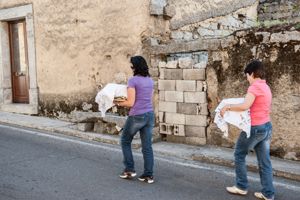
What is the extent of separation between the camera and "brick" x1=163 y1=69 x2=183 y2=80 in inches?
268

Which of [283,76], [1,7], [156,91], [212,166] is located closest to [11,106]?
[1,7]

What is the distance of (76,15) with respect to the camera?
28.9ft

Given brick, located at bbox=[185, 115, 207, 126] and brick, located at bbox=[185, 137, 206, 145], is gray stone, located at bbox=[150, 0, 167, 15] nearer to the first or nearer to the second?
brick, located at bbox=[185, 115, 207, 126]

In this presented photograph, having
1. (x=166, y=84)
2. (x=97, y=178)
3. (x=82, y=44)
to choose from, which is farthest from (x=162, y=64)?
(x=97, y=178)

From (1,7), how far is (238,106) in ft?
29.4

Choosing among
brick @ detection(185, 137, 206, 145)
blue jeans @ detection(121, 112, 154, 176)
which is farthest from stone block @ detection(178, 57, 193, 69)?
blue jeans @ detection(121, 112, 154, 176)

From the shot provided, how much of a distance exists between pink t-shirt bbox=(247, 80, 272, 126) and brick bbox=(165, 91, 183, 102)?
2853 millimetres

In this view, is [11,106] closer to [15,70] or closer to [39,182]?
[15,70]

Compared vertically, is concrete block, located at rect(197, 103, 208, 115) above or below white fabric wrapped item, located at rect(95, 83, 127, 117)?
below

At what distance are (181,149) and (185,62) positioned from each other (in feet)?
5.11

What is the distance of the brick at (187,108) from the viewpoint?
6.64 metres

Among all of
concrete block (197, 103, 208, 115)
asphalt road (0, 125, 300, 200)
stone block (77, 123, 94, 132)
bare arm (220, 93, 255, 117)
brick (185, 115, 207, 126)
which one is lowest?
asphalt road (0, 125, 300, 200)

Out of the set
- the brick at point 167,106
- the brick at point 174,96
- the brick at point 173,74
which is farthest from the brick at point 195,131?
the brick at point 173,74

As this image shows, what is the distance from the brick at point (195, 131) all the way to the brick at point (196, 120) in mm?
71
